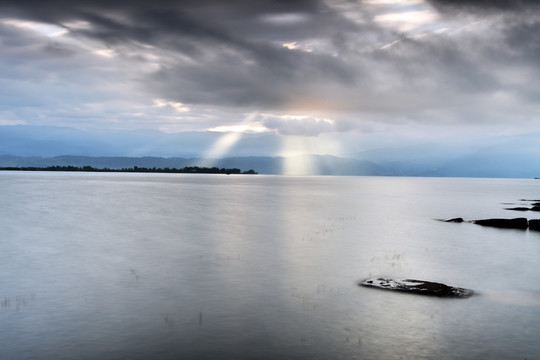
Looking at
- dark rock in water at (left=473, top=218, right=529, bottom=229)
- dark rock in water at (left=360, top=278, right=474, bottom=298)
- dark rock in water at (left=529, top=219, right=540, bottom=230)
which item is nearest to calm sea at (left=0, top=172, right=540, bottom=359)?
dark rock in water at (left=360, top=278, right=474, bottom=298)

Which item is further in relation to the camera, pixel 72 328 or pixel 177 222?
pixel 177 222

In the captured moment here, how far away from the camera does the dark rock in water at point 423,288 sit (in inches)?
910

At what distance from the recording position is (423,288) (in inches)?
930

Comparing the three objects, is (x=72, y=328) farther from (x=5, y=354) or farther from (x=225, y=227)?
(x=225, y=227)

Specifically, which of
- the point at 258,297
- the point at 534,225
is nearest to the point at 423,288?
the point at 258,297

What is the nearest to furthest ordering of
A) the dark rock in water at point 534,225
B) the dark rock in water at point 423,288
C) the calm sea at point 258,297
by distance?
1. the calm sea at point 258,297
2. the dark rock in water at point 423,288
3. the dark rock in water at point 534,225

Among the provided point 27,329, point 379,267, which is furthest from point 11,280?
point 379,267

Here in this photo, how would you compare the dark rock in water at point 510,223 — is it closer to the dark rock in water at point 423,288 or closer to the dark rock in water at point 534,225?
the dark rock in water at point 534,225

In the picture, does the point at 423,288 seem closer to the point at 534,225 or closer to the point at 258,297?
the point at 258,297

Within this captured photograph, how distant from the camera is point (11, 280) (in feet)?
84.4

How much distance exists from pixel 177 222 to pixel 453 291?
41672 mm

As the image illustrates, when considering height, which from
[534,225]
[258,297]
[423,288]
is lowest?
[258,297]

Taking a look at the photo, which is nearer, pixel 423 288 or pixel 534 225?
pixel 423 288

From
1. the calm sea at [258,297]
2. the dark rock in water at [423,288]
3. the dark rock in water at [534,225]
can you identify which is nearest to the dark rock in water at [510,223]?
the dark rock in water at [534,225]
